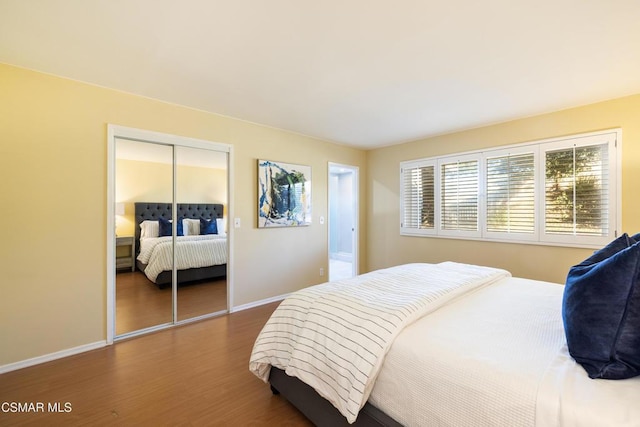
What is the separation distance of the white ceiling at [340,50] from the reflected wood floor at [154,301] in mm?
2042

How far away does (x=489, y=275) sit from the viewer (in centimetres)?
237

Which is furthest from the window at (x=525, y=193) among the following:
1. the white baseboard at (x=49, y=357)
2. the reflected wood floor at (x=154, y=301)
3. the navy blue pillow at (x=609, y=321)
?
the white baseboard at (x=49, y=357)

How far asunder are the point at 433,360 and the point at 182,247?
9.80 feet

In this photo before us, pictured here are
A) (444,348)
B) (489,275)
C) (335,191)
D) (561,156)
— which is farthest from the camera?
(335,191)

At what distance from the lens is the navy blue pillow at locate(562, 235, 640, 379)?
3.33 ft

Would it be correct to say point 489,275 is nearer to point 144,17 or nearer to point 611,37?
point 611,37

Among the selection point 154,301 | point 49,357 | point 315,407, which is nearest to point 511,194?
point 315,407

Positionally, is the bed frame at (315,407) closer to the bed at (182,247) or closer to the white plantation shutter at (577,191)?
the bed at (182,247)

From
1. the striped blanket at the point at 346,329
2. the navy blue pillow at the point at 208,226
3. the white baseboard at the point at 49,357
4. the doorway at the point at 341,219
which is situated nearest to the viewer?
the striped blanket at the point at 346,329

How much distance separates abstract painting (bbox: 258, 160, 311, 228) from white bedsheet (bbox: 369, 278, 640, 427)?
2.76 m

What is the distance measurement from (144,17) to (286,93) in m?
1.32

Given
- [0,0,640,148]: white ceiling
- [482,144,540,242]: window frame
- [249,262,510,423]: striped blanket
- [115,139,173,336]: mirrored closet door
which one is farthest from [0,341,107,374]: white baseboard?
[482,144,540,242]: window frame

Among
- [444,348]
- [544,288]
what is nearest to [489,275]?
[544,288]

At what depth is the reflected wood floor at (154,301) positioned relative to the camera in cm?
286
